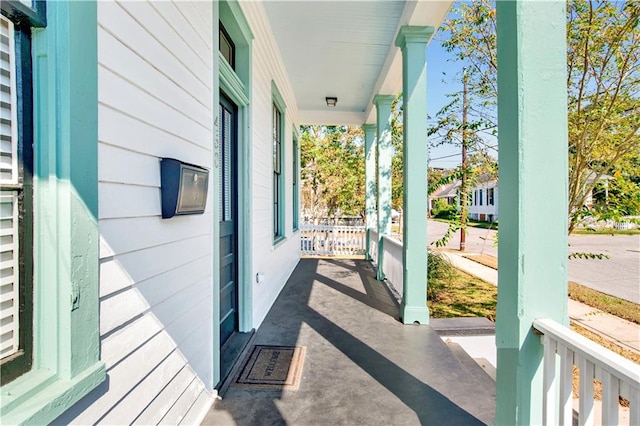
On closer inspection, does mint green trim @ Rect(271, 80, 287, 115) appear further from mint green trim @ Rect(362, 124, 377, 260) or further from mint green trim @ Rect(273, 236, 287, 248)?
mint green trim @ Rect(362, 124, 377, 260)

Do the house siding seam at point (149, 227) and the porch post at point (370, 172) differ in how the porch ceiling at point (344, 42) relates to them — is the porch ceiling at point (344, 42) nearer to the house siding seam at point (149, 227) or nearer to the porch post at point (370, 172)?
the porch post at point (370, 172)

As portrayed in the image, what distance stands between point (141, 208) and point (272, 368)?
5.72 ft

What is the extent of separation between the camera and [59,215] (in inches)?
36.7

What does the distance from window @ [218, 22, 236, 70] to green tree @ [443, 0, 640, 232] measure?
2666mm

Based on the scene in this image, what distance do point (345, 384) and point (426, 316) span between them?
1590mm

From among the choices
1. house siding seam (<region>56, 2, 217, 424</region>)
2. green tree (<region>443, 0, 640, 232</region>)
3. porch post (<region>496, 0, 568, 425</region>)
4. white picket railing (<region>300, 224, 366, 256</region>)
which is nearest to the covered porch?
porch post (<region>496, 0, 568, 425</region>)

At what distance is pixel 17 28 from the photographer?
87cm

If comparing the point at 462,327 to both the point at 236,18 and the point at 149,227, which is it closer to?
the point at 149,227

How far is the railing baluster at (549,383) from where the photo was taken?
1367 mm

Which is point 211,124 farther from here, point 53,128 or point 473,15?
point 473,15

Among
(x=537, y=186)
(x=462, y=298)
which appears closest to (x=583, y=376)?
(x=537, y=186)

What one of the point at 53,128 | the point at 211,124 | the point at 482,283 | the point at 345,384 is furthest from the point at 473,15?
the point at 482,283

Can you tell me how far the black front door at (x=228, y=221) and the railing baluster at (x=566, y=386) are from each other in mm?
2271

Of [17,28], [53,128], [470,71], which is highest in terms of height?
[470,71]
